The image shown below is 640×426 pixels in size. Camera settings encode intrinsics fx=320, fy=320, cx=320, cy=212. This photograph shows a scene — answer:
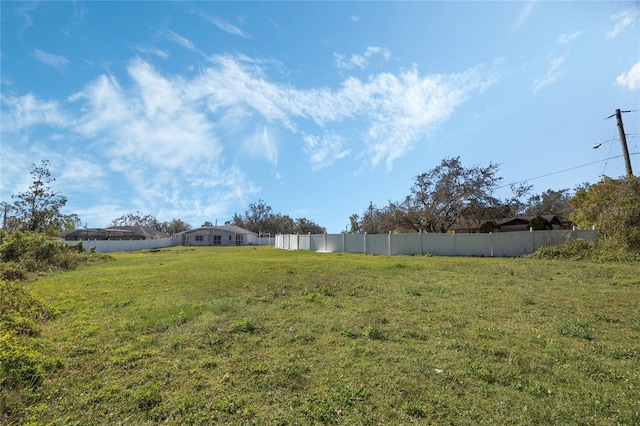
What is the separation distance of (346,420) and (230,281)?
698cm

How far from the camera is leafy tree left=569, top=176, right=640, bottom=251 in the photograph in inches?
513

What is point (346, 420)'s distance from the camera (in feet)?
8.37

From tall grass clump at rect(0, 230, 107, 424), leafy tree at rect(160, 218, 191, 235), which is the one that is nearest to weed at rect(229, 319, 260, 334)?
tall grass clump at rect(0, 230, 107, 424)

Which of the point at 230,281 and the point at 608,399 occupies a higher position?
the point at 230,281

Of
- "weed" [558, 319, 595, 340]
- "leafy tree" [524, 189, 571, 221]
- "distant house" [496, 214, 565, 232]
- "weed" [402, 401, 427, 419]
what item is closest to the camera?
"weed" [402, 401, 427, 419]

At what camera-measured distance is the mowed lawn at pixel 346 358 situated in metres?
2.68

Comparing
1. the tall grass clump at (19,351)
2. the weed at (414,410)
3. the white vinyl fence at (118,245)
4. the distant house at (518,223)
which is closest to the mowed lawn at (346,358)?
the weed at (414,410)

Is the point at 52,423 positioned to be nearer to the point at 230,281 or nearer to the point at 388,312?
the point at 388,312

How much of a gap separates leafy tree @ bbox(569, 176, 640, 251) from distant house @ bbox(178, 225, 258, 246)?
46.8m

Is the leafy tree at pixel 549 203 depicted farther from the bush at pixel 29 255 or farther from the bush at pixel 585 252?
the bush at pixel 29 255

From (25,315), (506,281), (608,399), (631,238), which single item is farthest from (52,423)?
(631,238)

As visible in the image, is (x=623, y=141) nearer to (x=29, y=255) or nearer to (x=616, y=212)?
(x=616, y=212)

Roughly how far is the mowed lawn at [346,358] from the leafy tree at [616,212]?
8.16 metres

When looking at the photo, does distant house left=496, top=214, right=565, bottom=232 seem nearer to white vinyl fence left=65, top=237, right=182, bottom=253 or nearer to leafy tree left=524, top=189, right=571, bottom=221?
leafy tree left=524, top=189, right=571, bottom=221
